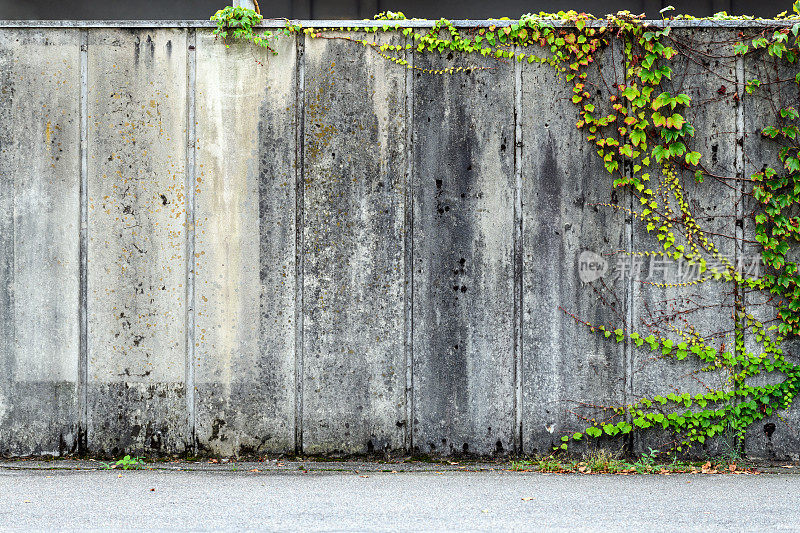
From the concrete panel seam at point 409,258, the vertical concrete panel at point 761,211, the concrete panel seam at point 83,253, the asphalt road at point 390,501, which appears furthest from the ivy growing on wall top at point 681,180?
the concrete panel seam at point 83,253

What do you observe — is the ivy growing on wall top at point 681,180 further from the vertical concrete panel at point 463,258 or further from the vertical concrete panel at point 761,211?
the vertical concrete panel at point 463,258

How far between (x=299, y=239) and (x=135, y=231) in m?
1.15

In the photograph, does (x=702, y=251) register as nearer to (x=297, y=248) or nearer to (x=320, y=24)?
(x=297, y=248)

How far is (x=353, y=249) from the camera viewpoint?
4.31m

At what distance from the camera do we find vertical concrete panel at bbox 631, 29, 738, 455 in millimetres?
4242

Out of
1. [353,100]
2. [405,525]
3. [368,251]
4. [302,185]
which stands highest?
[353,100]

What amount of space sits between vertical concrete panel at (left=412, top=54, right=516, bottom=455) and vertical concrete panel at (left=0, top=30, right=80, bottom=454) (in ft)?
7.92

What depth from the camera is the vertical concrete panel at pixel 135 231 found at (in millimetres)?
4281

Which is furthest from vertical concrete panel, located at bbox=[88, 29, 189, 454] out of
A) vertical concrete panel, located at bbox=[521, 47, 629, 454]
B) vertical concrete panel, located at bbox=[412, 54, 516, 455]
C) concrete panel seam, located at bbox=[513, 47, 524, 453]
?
vertical concrete panel, located at bbox=[521, 47, 629, 454]

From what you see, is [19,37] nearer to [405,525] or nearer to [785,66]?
[405,525]

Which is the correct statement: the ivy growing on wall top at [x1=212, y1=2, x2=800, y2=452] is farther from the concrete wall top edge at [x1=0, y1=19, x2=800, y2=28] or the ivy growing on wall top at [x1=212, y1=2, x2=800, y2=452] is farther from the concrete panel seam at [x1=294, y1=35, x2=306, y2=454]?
the concrete panel seam at [x1=294, y1=35, x2=306, y2=454]

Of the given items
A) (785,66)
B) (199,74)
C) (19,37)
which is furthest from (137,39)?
(785,66)

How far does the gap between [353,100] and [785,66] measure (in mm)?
2982

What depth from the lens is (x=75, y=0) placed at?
557 centimetres
